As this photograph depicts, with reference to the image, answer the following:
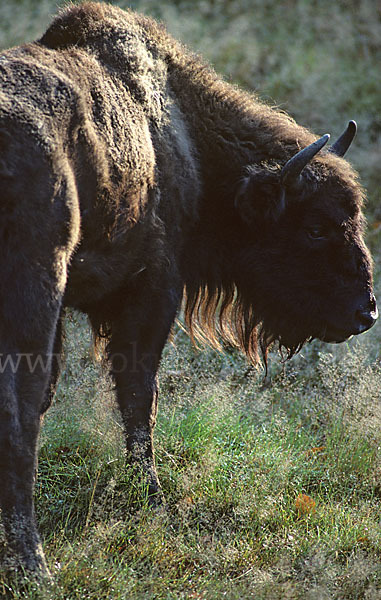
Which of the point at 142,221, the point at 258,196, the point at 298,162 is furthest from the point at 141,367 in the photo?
the point at 298,162

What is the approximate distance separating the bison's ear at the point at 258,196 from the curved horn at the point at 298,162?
6 cm

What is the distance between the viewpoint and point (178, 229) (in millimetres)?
3957

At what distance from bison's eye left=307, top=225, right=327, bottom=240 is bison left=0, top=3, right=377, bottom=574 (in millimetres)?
12

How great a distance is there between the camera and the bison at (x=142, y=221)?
288cm

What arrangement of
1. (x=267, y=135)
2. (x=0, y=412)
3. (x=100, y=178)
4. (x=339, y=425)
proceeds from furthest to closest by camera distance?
(x=339, y=425), (x=267, y=135), (x=100, y=178), (x=0, y=412)

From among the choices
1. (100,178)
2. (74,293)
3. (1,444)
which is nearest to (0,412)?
(1,444)

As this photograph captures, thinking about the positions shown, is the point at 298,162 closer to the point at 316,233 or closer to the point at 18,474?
the point at 316,233

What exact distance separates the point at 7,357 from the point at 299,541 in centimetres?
189

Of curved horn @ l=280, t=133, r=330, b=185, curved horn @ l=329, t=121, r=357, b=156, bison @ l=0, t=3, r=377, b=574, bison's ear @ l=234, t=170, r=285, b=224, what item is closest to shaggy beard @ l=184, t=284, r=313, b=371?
bison @ l=0, t=3, r=377, b=574

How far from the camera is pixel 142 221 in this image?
12.0ft

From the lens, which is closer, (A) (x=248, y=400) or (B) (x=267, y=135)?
(B) (x=267, y=135)

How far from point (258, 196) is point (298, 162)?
0.29 m

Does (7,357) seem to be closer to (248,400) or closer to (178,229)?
(178,229)

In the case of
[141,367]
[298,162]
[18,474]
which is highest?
[298,162]
